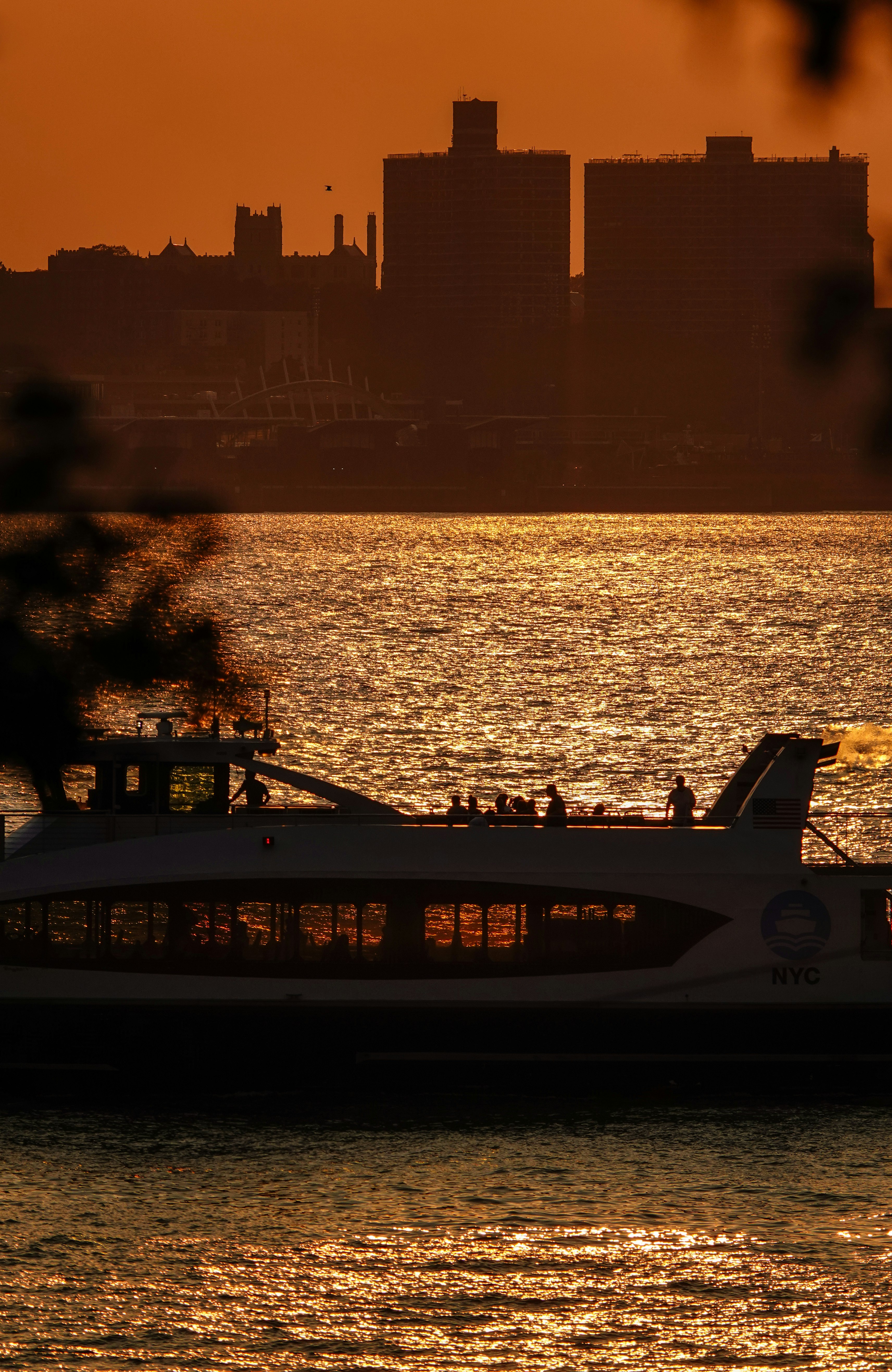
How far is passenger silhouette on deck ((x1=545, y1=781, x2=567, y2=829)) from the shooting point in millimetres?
24797

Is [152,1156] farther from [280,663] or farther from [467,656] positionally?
[467,656]

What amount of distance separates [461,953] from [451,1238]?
3926mm

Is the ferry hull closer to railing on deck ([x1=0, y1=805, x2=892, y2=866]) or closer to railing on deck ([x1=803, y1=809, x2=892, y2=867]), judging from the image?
railing on deck ([x1=0, y1=805, x2=892, y2=866])

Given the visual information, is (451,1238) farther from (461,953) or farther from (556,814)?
(556,814)

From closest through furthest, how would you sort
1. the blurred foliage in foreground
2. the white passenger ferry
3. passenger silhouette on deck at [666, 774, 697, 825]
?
the white passenger ferry, passenger silhouette on deck at [666, 774, 697, 825], the blurred foliage in foreground

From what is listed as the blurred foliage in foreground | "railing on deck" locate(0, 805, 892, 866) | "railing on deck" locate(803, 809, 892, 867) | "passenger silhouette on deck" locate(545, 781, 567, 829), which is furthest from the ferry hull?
"railing on deck" locate(803, 809, 892, 867)

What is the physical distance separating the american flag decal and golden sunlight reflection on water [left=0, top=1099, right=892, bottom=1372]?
13.1 ft

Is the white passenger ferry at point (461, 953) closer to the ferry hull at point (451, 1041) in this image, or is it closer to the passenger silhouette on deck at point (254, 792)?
the ferry hull at point (451, 1041)

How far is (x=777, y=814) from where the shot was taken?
79.0ft

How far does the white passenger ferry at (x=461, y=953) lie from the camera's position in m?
23.7

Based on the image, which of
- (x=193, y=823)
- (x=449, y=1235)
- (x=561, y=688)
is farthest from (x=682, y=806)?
(x=561, y=688)

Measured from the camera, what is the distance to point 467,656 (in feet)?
427

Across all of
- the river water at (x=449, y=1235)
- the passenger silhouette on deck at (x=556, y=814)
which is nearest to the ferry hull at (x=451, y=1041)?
the river water at (x=449, y=1235)

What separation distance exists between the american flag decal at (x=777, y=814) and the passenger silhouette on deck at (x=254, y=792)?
6.83 meters
